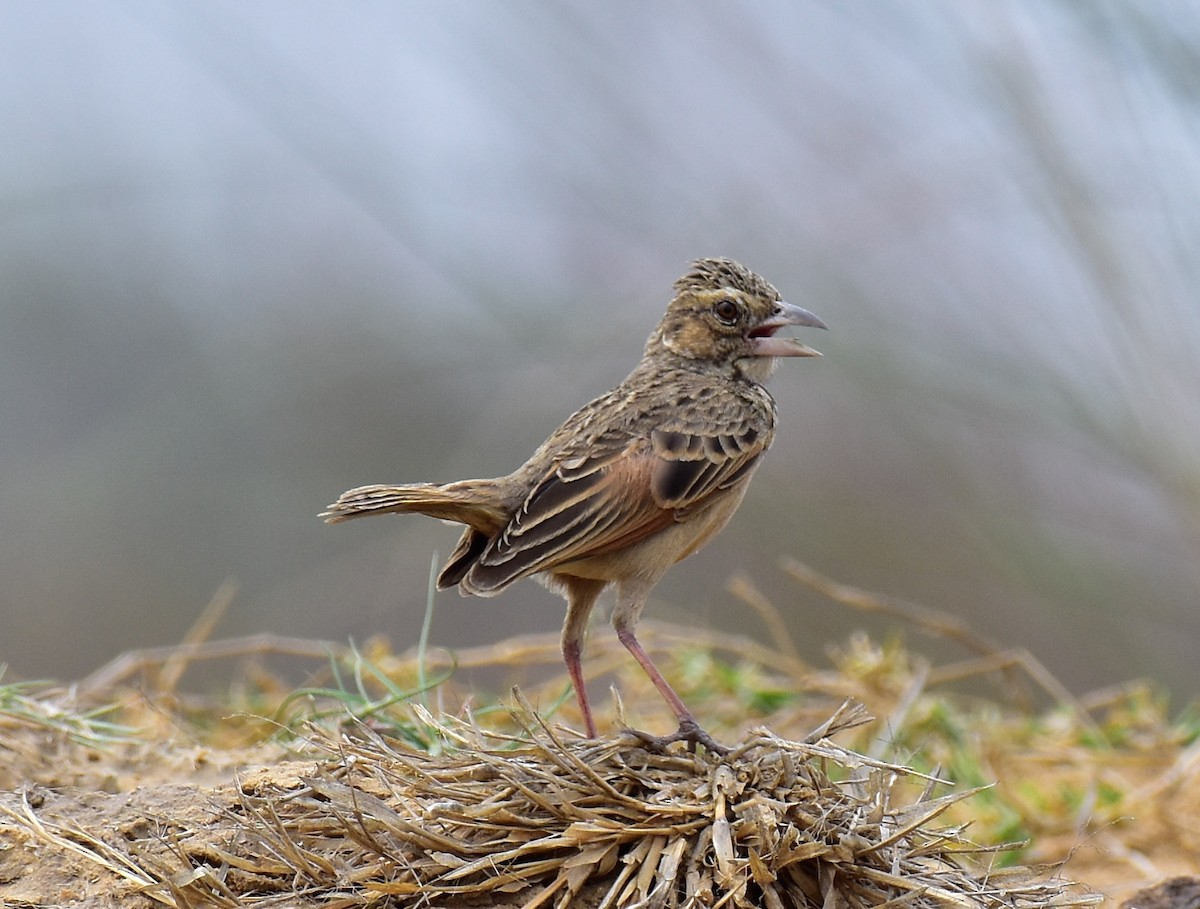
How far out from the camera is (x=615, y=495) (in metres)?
3.82

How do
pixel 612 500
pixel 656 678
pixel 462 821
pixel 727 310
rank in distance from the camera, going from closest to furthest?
pixel 462 821
pixel 656 678
pixel 612 500
pixel 727 310

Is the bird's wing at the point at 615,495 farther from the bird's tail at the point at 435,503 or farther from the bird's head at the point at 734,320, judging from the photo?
the bird's head at the point at 734,320

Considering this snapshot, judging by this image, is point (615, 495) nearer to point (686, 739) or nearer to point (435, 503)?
point (435, 503)

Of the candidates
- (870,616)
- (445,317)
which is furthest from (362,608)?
(870,616)

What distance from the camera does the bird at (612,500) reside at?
367cm

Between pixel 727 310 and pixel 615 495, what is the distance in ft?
3.34

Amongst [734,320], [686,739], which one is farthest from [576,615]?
[734,320]

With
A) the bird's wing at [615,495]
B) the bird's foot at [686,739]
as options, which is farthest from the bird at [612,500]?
the bird's foot at [686,739]

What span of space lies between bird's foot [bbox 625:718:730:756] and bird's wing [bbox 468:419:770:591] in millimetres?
748

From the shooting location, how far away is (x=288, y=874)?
268cm

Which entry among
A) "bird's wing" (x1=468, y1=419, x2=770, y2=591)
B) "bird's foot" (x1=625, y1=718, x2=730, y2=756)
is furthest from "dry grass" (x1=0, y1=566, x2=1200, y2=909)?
"bird's wing" (x1=468, y1=419, x2=770, y2=591)

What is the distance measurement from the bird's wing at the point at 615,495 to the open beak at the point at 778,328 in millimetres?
482

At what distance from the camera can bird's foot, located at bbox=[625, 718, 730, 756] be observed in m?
2.97

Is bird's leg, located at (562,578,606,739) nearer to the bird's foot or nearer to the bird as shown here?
the bird
